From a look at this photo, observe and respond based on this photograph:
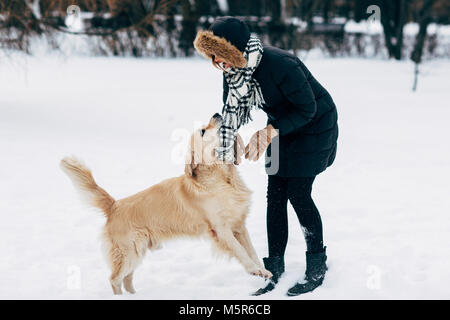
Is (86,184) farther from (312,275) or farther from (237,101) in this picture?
(312,275)

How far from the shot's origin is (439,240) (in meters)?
3.63

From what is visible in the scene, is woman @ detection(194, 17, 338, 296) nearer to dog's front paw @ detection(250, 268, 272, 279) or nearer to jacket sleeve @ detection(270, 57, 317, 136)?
jacket sleeve @ detection(270, 57, 317, 136)

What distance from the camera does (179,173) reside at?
6113mm

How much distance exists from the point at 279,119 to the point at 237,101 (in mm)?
251

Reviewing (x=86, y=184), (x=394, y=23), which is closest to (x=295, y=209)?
(x=86, y=184)

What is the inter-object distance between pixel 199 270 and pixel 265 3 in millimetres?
19435

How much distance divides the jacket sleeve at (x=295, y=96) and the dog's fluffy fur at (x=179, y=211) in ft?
1.49

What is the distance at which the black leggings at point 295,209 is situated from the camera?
2.87 m

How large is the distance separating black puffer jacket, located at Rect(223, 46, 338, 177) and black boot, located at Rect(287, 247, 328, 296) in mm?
550

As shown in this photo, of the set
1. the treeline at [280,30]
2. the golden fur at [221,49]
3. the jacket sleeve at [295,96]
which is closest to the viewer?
the golden fur at [221,49]

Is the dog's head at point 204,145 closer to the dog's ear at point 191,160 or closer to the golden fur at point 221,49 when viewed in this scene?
the dog's ear at point 191,160

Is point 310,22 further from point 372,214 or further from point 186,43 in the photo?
point 372,214

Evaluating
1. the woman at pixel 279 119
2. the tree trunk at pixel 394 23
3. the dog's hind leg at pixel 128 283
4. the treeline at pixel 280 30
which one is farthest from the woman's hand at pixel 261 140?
the tree trunk at pixel 394 23

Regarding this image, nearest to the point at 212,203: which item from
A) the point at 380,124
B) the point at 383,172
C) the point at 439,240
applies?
the point at 439,240
